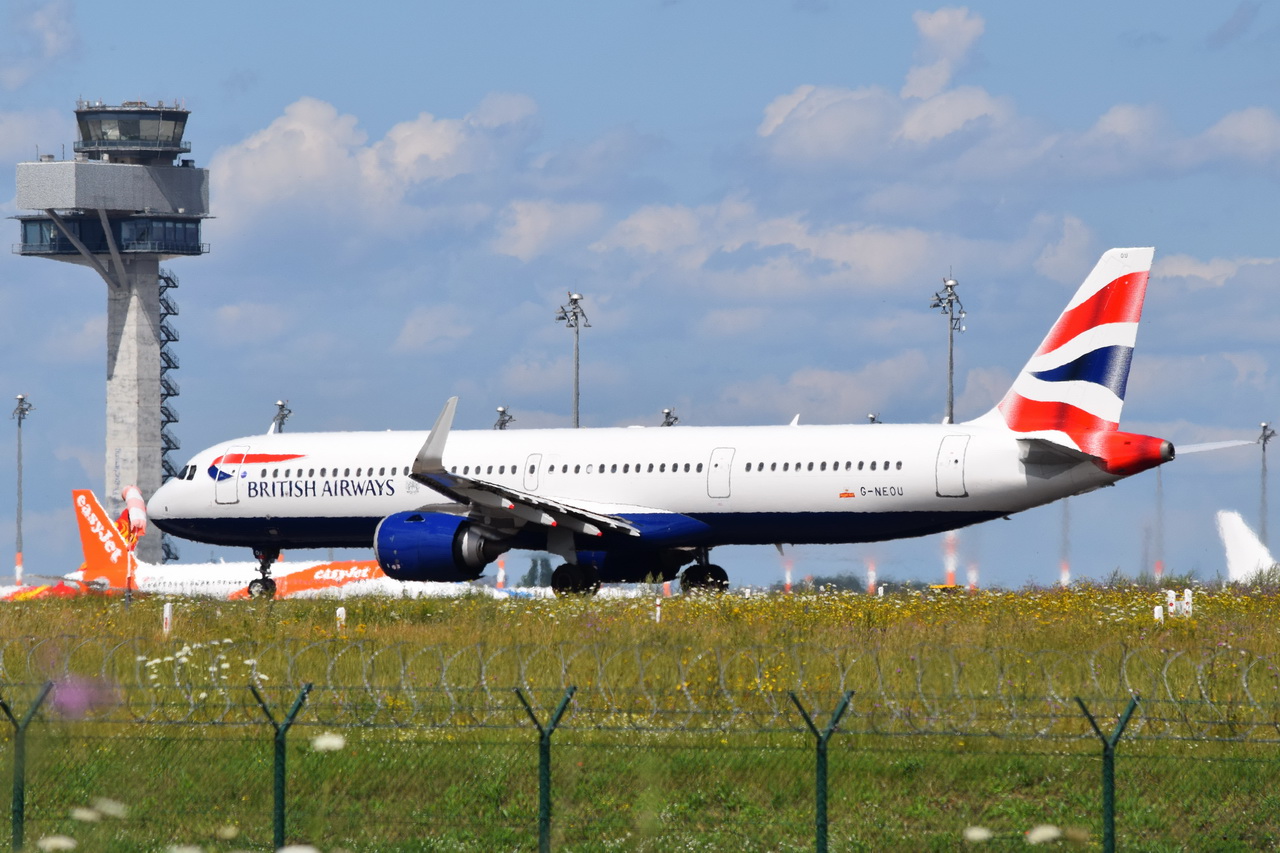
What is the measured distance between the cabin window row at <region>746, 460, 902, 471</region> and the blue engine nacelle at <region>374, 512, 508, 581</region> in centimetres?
565

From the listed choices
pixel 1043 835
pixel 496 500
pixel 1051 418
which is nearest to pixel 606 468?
pixel 496 500

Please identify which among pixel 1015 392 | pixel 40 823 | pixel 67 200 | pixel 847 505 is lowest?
pixel 40 823

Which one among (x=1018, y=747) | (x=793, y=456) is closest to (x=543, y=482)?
(x=793, y=456)

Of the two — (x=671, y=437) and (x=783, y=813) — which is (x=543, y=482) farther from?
(x=783, y=813)

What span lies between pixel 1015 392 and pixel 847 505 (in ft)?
12.4

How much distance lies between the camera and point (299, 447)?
1526 inches

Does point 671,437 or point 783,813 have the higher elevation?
point 671,437

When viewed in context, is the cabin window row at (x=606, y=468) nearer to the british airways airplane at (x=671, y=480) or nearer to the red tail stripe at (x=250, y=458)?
the british airways airplane at (x=671, y=480)

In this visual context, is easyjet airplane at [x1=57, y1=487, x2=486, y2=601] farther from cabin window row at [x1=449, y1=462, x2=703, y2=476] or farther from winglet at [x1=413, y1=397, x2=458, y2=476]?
winglet at [x1=413, y1=397, x2=458, y2=476]

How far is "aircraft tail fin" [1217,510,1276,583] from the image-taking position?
42.2 m

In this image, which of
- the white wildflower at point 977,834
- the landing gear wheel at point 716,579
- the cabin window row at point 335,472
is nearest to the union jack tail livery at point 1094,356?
the landing gear wheel at point 716,579

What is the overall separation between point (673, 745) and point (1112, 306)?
17505 millimetres

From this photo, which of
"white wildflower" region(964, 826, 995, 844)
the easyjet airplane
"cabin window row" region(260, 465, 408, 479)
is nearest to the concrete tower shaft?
the easyjet airplane

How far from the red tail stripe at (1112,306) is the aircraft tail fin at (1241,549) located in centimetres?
1200
